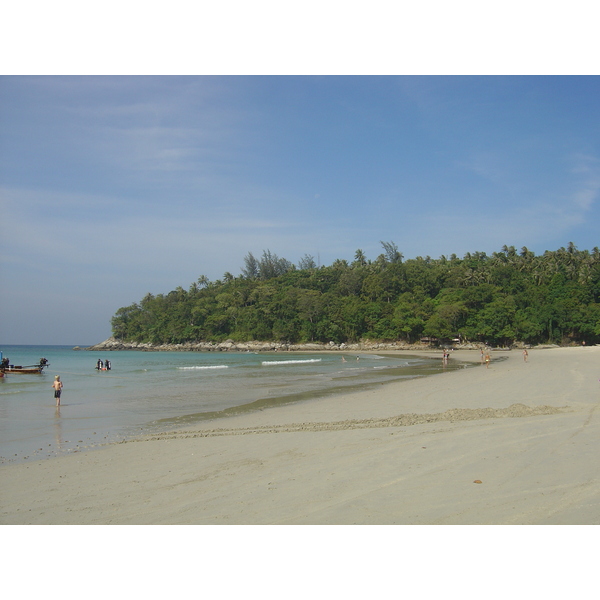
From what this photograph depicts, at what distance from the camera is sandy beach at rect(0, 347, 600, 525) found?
4.83 metres

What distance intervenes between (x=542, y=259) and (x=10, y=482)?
112421mm

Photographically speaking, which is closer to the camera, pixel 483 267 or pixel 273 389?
pixel 273 389

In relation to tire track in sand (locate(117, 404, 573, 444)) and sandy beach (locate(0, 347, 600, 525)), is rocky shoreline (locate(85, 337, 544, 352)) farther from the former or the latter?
sandy beach (locate(0, 347, 600, 525))

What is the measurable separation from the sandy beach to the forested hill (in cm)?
7128

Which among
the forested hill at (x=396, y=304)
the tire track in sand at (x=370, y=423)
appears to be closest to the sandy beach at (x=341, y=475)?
the tire track in sand at (x=370, y=423)

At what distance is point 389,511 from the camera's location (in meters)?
4.76

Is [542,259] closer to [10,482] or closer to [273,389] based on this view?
[273,389]

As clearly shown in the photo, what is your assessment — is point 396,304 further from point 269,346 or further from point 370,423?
point 370,423

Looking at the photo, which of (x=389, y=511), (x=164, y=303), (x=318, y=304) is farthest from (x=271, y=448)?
(x=164, y=303)

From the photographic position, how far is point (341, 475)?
19.9 feet

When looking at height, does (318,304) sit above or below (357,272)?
below

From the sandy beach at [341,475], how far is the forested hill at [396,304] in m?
71.3

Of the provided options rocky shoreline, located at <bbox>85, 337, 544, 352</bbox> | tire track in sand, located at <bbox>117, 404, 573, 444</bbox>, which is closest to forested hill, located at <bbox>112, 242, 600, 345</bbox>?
rocky shoreline, located at <bbox>85, 337, 544, 352</bbox>

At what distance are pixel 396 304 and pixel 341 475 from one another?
9272 centimetres
